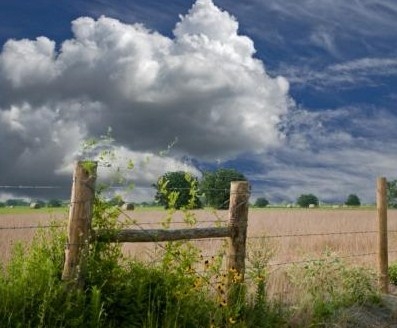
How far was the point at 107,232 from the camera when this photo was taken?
23.2 ft

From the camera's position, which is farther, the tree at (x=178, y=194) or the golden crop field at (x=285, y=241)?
the golden crop field at (x=285, y=241)

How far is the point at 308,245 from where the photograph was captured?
17.4 meters

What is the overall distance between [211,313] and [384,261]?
5695mm

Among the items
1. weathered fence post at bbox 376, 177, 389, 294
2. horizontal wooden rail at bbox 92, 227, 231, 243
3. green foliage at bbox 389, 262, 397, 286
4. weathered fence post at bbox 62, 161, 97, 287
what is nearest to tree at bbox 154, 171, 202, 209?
horizontal wooden rail at bbox 92, 227, 231, 243

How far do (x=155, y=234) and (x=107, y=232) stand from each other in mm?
607

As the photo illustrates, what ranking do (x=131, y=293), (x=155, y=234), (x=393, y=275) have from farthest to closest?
(x=393, y=275)
(x=155, y=234)
(x=131, y=293)

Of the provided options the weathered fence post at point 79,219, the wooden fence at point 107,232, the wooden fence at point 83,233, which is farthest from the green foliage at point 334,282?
the weathered fence post at point 79,219

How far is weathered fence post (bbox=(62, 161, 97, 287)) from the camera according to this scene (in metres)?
6.75

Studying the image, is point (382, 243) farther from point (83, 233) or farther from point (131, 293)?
point (83, 233)

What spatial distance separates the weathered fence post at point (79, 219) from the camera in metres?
6.75

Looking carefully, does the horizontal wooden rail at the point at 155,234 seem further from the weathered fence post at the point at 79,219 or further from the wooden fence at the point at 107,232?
the weathered fence post at the point at 79,219

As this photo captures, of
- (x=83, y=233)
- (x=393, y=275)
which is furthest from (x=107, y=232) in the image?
(x=393, y=275)

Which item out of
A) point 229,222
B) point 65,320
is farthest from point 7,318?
point 229,222

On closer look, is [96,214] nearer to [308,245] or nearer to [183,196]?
[183,196]
